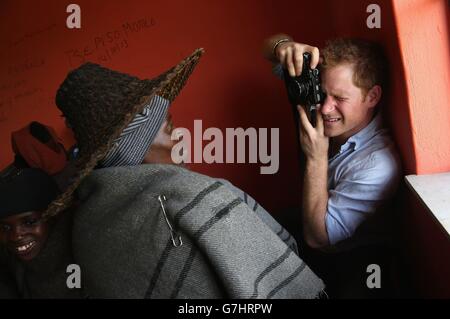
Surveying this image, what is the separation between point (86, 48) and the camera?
2.12m

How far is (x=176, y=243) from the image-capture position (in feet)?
3.02

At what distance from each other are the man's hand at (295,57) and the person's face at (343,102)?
0.05 metres

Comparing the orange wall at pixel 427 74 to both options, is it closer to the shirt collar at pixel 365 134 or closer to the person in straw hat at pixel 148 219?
the shirt collar at pixel 365 134

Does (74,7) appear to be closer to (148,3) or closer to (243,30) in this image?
(148,3)

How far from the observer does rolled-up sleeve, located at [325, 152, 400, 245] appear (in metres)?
1.26

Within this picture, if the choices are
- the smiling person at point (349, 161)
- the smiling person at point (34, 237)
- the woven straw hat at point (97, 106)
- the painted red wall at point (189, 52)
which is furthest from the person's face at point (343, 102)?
the smiling person at point (34, 237)

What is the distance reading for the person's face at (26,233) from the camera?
4.17 ft

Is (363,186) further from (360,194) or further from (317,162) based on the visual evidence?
(317,162)

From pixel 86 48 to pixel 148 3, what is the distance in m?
0.36

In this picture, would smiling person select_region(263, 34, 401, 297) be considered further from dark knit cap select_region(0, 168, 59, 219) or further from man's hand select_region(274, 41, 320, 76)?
dark knit cap select_region(0, 168, 59, 219)

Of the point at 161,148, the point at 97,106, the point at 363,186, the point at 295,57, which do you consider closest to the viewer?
the point at 97,106

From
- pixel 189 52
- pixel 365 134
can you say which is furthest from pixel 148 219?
pixel 189 52

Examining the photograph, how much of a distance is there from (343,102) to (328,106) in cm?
4
